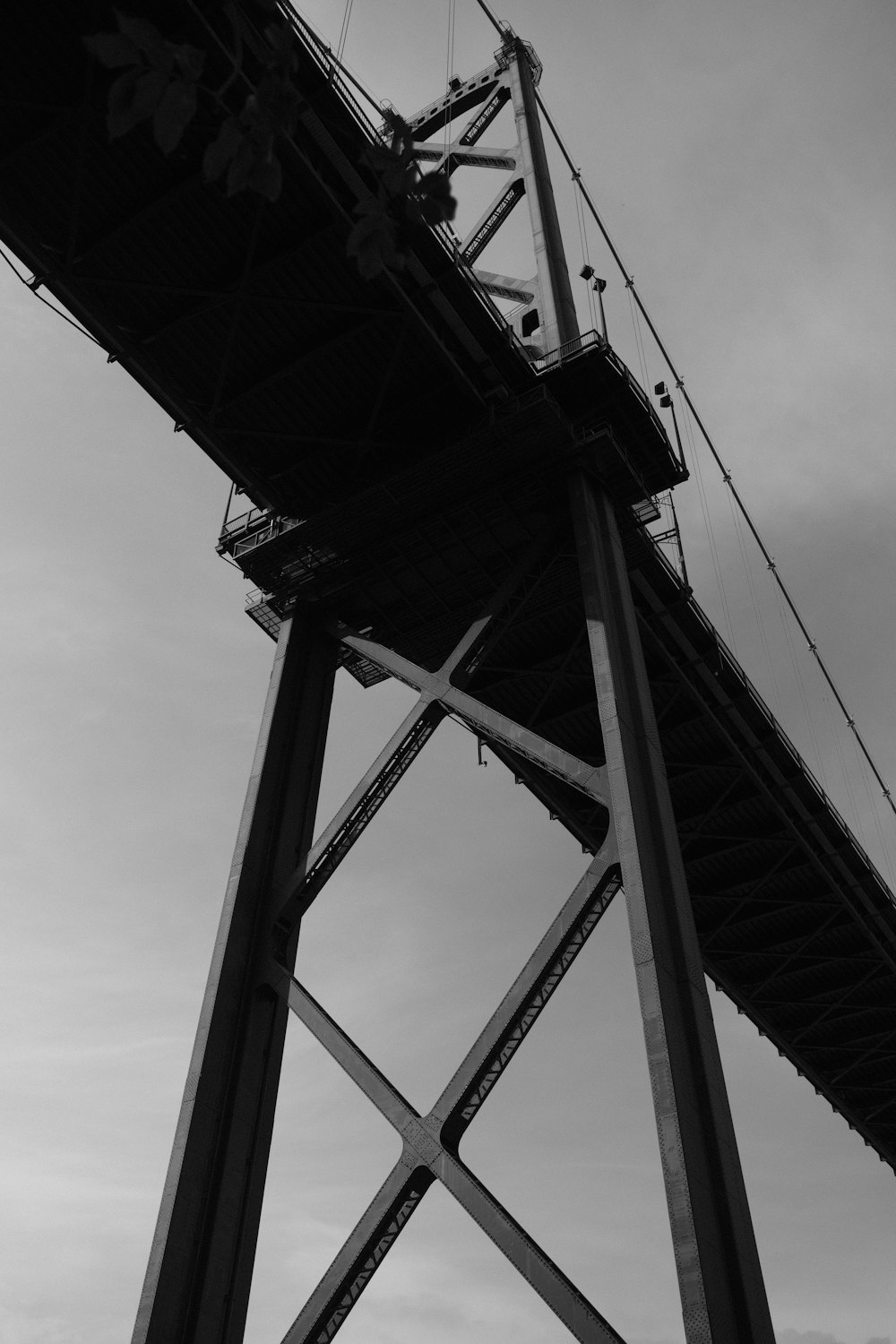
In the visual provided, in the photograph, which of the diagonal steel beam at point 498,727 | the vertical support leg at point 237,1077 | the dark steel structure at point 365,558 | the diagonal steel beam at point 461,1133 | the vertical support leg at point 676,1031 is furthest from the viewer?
the diagonal steel beam at point 498,727

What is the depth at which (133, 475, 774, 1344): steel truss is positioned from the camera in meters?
11.9

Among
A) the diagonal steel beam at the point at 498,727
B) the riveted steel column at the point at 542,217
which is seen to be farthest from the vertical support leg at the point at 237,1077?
the riveted steel column at the point at 542,217

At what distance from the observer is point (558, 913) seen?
1426cm

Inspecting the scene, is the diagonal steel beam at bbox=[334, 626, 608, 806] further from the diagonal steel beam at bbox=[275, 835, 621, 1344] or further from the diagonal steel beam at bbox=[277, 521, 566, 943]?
the diagonal steel beam at bbox=[275, 835, 621, 1344]

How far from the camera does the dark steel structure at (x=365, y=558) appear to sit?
13172 mm

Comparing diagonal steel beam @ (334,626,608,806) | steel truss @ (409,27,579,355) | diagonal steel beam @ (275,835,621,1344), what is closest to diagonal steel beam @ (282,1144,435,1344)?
diagonal steel beam @ (275,835,621,1344)

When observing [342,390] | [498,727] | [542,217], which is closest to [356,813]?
[498,727]

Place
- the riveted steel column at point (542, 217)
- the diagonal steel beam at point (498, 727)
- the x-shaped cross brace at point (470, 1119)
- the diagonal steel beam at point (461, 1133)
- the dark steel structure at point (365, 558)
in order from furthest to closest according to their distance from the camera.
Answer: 1. the riveted steel column at point (542, 217)
2. the diagonal steel beam at point (498, 727)
3. the dark steel structure at point (365, 558)
4. the diagonal steel beam at point (461, 1133)
5. the x-shaped cross brace at point (470, 1119)

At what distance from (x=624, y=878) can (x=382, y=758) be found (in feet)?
14.8

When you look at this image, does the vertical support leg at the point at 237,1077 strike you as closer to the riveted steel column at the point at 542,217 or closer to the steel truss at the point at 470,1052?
the steel truss at the point at 470,1052

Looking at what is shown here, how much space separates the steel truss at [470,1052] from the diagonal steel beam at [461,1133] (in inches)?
0.8

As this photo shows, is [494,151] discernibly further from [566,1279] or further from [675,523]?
[566,1279]

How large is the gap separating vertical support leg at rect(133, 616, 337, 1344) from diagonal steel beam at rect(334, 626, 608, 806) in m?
1.83

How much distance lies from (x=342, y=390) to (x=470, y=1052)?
10.5 metres
